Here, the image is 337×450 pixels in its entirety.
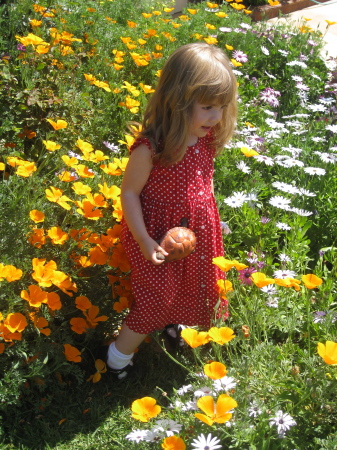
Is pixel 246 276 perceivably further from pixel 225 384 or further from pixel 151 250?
pixel 225 384

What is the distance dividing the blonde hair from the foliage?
1.07ft

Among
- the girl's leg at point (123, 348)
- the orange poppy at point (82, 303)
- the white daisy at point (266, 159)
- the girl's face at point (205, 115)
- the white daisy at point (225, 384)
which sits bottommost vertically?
the girl's leg at point (123, 348)

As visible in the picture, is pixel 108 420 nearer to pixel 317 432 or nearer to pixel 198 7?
pixel 317 432

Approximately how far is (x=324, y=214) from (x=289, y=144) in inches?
20.2

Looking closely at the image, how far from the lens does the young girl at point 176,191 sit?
211cm

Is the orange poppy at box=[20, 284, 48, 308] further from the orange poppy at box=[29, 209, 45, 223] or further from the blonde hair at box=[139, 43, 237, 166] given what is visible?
the blonde hair at box=[139, 43, 237, 166]

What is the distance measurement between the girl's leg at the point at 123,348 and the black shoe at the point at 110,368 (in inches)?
1.0

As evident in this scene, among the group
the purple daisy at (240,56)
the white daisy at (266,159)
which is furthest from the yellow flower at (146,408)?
the purple daisy at (240,56)

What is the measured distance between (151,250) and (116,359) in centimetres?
49

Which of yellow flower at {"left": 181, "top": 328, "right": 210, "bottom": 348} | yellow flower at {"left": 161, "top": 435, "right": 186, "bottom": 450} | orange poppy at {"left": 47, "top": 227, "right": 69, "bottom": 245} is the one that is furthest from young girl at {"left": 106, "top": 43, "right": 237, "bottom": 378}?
yellow flower at {"left": 161, "top": 435, "right": 186, "bottom": 450}

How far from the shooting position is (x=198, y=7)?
17.3ft

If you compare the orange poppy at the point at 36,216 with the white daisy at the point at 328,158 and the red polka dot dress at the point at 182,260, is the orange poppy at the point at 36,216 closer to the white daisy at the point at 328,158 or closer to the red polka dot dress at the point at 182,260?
the red polka dot dress at the point at 182,260

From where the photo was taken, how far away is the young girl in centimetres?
211

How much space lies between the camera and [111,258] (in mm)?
2359
